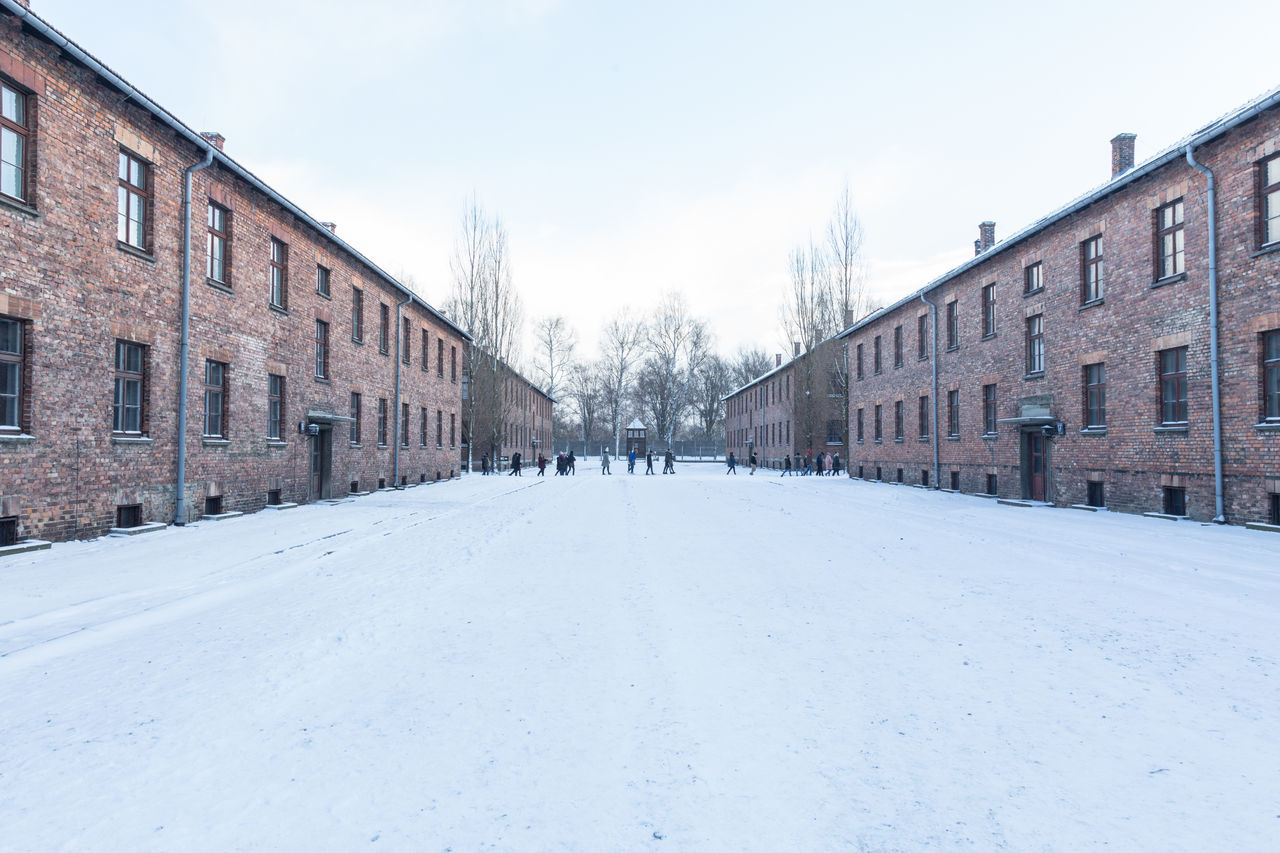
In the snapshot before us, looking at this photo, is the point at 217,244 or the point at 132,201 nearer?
the point at 132,201

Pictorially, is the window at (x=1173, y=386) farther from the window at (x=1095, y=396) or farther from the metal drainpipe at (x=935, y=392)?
the metal drainpipe at (x=935, y=392)

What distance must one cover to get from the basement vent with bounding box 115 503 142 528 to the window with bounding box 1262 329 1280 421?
62.8 ft

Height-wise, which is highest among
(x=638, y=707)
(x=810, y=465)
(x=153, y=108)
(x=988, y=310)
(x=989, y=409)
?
(x=153, y=108)

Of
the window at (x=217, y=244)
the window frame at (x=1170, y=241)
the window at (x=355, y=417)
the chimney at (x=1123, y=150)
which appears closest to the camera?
the window at (x=217, y=244)

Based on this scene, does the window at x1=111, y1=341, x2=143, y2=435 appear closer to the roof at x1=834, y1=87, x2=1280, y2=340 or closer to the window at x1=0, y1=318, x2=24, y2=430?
the window at x1=0, y1=318, x2=24, y2=430

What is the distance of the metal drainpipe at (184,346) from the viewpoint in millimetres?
13398

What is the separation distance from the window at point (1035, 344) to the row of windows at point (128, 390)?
1954 cm

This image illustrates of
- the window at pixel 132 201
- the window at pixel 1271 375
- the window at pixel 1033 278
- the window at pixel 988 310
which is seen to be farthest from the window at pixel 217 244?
the window at pixel 988 310

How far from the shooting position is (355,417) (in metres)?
23.1

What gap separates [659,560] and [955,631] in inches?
167

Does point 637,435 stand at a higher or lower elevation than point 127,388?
lower

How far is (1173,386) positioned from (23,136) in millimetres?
20281

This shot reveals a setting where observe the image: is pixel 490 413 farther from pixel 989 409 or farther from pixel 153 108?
pixel 153 108

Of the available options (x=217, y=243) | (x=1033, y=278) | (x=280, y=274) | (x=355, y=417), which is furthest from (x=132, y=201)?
(x=1033, y=278)
